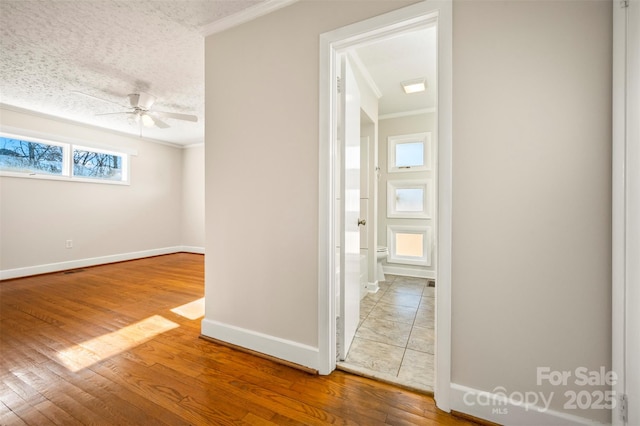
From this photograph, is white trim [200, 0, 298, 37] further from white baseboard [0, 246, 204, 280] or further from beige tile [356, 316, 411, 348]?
white baseboard [0, 246, 204, 280]

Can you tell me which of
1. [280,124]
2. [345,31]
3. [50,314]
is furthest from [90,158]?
[345,31]

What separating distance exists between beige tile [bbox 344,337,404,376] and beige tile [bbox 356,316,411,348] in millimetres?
76

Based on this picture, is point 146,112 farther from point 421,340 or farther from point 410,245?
point 410,245

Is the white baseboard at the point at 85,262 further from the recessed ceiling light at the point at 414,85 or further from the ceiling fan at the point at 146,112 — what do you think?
the recessed ceiling light at the point at 414,85

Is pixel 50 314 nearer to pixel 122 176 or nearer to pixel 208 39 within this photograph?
pixel 208 39

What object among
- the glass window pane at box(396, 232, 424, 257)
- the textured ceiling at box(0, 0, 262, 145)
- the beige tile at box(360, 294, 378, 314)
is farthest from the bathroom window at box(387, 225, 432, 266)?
the textured ceiling at box(0, 0, 262, 145)

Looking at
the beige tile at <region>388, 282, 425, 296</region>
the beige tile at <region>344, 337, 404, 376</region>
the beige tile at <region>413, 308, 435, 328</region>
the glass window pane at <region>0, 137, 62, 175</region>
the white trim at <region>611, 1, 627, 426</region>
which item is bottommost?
the beige tile at <region>344, 337, 404, 376</region>

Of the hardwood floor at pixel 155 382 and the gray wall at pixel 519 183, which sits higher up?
the gray wall at pixel 519 183

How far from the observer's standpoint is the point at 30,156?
3939 millimetres

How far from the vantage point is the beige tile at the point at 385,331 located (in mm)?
2047

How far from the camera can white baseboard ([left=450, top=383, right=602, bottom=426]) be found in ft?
3.78

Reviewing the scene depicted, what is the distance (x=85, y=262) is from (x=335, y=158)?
5.28 meters

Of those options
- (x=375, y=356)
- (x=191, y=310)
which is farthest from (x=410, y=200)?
(x=191, y=310)

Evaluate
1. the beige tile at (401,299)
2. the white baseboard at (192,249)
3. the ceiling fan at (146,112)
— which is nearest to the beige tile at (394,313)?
the beige tile at (401,299)
